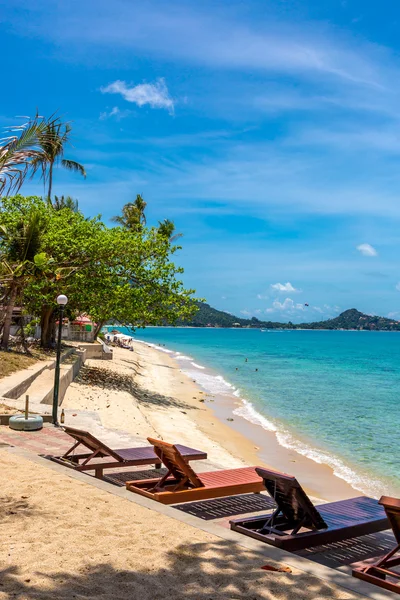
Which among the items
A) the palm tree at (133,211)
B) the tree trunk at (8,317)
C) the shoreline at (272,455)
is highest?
the palm tree at (133,211)

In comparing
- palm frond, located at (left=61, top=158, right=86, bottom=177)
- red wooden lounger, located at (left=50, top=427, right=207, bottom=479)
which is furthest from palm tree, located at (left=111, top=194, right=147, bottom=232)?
red wooden lounger, located at (left=50, top=427, right=207, bottom=479)

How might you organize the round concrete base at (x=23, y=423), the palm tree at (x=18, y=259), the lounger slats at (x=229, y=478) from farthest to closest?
the palm tree at (x=18, y=259) → the round concrete base at (x=23, y=423) → the lounger slats at (x=229, y=478)

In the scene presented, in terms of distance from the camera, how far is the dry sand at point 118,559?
13.2 feet

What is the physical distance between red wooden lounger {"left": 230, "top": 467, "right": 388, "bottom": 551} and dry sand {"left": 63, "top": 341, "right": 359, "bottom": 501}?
9.86 feet

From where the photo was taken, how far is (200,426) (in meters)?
17.9

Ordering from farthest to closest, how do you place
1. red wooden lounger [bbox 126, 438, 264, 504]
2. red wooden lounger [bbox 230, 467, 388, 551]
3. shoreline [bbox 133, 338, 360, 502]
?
shoreline [bbox 133, 338, 360, 502], red wooden lounger [bbox 126, 438, 264, 504], red wooden lounger [bbox 230, 467, 388, 551]

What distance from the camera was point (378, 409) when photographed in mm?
25281

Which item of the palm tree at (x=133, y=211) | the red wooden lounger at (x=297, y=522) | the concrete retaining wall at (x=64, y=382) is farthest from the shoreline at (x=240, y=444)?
the palm tree at (x=133, y=211)

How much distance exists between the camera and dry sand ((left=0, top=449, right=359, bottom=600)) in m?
4.02

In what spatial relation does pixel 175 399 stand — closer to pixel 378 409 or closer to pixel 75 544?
pixel 378 409

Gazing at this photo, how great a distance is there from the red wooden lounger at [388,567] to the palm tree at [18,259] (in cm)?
1533

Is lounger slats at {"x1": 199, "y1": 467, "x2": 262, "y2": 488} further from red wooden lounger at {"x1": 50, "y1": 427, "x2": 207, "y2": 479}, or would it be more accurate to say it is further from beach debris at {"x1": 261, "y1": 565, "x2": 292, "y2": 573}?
beach debris at {"x1": 261, "y1": 565, "x2": 292, "y2": 573}

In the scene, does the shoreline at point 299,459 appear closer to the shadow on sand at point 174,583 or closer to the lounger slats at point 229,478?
the lounger slats at point 229,478

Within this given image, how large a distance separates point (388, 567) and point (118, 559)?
218cm
